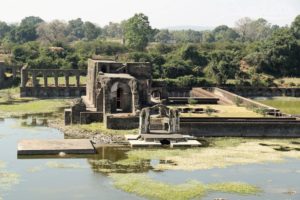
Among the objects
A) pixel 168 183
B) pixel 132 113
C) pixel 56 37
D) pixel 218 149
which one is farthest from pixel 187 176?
pixel 56 37

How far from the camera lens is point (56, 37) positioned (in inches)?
6521

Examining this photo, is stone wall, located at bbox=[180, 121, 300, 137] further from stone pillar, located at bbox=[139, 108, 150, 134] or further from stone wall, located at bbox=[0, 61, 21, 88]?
stone wall, located at bbox=[0, 61, 21, 88]

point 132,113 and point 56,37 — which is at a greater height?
point 56,37

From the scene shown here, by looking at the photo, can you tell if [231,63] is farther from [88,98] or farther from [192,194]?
[192,194]

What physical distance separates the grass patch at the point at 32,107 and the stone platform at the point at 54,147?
17480 millimetres

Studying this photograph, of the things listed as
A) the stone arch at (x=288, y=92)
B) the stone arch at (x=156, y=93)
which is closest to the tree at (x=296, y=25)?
the stone arch at (x=288, y=92)

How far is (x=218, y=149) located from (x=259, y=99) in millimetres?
39761

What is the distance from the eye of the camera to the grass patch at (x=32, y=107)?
197ft

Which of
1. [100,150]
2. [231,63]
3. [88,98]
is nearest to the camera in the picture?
[100,150]

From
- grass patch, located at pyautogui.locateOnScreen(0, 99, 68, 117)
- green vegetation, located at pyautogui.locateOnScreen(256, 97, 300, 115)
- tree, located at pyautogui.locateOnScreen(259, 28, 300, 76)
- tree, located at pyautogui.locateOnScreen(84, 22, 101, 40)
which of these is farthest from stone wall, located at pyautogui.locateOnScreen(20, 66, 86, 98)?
tree, located at pyautogui.locateOnScreen(84, 22, 101, 40)

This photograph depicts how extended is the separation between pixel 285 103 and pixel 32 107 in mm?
31884

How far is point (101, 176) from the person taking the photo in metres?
34.0

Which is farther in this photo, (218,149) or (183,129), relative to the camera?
(183,129)

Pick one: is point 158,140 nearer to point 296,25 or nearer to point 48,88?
point 48,88
